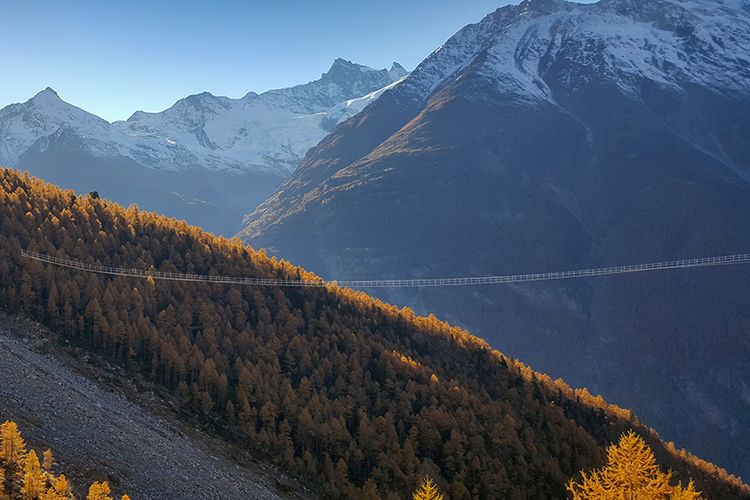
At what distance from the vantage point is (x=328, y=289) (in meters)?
182

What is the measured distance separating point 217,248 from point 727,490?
138070 mm

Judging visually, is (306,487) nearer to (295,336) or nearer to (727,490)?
(295,336)

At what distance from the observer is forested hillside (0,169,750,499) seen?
343 feet

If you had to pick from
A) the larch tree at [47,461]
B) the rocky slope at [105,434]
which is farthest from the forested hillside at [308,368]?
the larch tree at [47,461]

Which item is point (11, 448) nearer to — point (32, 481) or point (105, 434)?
point (32, 481)

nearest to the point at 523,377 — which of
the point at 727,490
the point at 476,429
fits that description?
the point at 476,429

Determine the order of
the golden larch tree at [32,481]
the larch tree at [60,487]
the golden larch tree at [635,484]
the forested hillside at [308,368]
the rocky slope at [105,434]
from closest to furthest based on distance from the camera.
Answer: the golden larch tree at [32,481], the larch tree at [60,487], the golden larch tree at [635,484], the rocky slope at [105,434], the forested hillside at [308,368]

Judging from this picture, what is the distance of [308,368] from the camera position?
133 metres

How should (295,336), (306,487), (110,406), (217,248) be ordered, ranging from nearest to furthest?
(110,406)
(306,487)
(295,336)
(217,248)

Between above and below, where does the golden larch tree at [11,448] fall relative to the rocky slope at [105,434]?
above

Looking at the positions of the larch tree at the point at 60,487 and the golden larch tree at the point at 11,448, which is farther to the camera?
the golden larch tree at the point at 11,448

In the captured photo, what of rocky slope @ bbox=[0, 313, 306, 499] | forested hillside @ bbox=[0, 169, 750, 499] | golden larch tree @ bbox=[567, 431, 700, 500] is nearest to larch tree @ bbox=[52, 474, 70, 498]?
rocky slope @ bbox=[0, 313, 306, 499]

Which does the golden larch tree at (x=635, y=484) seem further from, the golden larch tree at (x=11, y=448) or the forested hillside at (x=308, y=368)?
the forested hillside at (x=308, y=368)

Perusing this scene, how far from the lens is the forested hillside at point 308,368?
10462 centimetres
